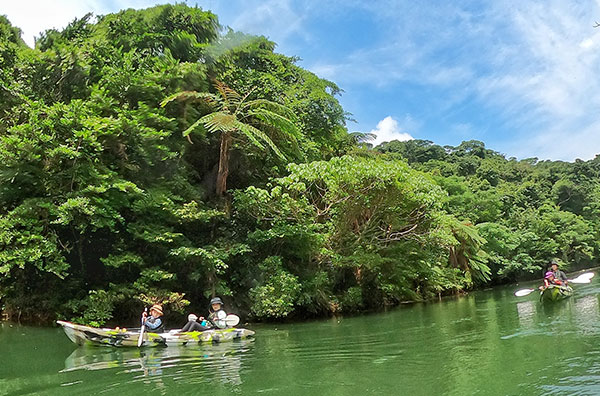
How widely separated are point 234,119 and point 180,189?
2.53 m

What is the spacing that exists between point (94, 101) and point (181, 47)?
3661 mm

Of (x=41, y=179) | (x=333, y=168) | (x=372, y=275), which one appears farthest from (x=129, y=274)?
(x=372, y=275)

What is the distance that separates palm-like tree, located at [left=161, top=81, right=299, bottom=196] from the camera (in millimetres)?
11172

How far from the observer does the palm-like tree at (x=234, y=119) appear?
11.2m

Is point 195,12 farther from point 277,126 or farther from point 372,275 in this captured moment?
point 372,275

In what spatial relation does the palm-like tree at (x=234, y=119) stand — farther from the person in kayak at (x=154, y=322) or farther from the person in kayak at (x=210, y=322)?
the person in kayak at (x=154, y=322)

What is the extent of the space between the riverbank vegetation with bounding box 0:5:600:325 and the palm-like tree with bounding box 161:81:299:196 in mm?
53

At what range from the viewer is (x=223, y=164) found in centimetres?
1316

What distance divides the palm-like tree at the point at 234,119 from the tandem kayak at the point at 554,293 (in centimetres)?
812

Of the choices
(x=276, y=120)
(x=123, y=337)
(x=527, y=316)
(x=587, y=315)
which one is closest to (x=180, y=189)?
(x=276, y=120)

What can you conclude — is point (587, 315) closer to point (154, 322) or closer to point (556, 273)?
point (556, 273)

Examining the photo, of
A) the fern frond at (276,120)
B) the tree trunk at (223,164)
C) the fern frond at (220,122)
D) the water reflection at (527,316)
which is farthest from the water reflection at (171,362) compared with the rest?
the fern frond at (276,120)

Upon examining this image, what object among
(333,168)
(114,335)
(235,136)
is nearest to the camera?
(114,335)

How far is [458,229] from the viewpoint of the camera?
1825 cm
